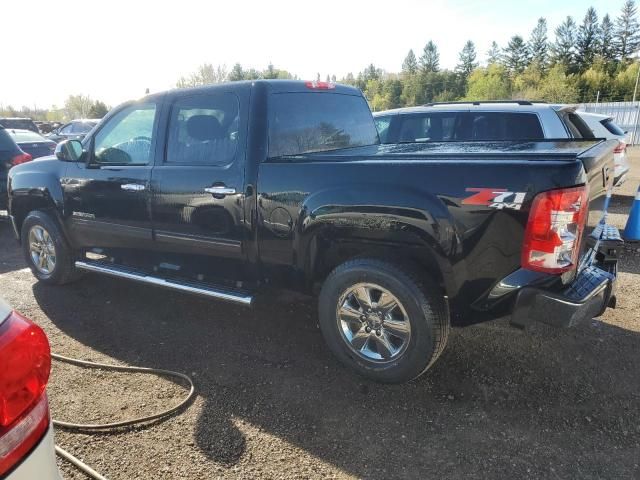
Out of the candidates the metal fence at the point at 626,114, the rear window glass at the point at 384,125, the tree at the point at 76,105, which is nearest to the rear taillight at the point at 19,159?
the rear window glass at the point at 384,125

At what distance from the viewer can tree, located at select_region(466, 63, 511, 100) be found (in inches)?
2694

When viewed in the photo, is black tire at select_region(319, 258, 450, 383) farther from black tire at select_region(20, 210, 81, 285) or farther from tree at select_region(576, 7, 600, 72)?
tree at select_region(576, 7, 600, 72)

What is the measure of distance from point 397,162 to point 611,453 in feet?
6.27

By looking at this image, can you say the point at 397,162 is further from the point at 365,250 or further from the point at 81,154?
the point at 81,154

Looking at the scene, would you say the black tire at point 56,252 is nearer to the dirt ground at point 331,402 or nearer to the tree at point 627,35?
the dirt ground at point 331,402

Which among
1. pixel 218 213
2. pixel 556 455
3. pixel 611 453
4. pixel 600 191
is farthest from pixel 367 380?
pixel 600 191

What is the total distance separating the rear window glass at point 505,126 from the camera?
595 cm

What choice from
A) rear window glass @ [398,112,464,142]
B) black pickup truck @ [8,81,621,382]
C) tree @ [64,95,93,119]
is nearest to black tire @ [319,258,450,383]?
black pickup truck @ [8,81,621,382]

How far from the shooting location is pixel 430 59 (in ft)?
332

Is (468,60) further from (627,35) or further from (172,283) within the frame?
(172,283)

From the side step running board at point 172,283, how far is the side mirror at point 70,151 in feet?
3.21

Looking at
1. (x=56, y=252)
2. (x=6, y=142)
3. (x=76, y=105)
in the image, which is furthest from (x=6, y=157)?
(x=76, y=105)

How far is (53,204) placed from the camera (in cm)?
468

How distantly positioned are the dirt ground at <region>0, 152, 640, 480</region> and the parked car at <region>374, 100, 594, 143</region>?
8.44ft
